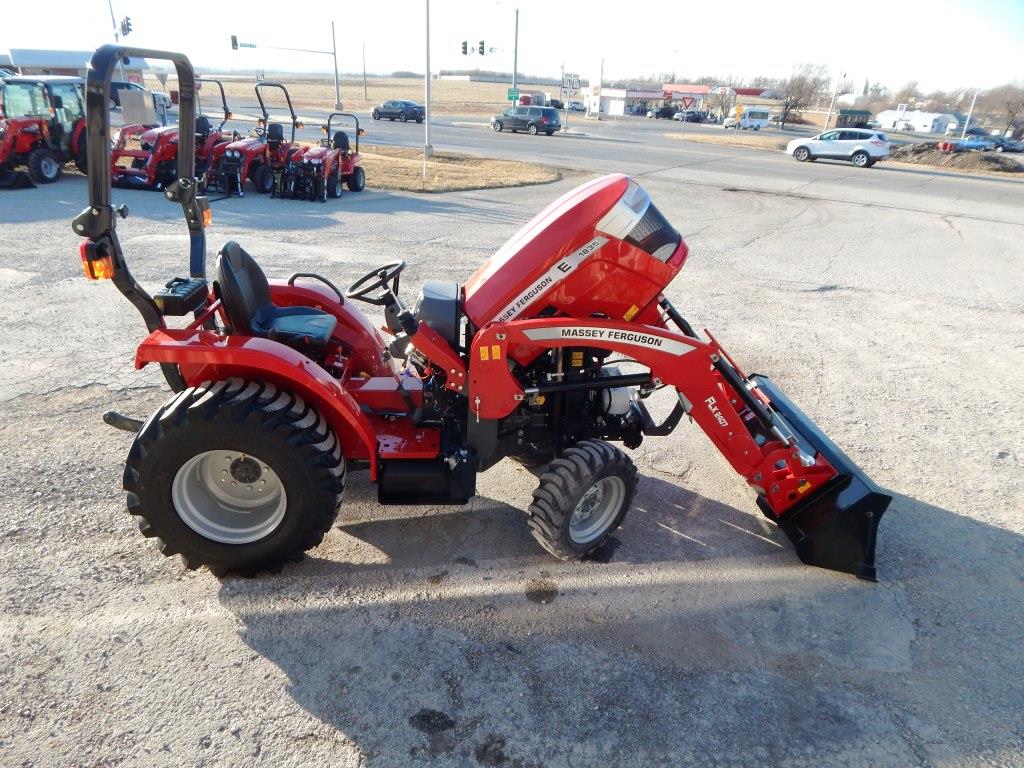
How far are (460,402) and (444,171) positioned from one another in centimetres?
1546

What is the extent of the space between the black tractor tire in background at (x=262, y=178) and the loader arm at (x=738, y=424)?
1196cm

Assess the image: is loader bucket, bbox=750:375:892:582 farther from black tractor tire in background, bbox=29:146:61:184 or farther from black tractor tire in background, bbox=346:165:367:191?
black tractor tire in background, bbox=29:146:61:184

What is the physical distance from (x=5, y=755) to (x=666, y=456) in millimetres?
3647

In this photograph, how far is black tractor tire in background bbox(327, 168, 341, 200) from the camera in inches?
516

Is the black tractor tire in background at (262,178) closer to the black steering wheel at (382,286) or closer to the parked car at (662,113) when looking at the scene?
the black steering wheel at (382,286)

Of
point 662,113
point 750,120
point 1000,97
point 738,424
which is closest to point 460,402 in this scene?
point 738,424

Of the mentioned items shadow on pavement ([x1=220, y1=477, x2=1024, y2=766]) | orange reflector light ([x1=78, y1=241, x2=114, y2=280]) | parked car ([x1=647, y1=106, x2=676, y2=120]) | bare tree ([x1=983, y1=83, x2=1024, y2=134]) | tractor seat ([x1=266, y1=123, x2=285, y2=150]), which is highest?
bare tree ([x1=983, y1=83, x2=1024, y2=134])

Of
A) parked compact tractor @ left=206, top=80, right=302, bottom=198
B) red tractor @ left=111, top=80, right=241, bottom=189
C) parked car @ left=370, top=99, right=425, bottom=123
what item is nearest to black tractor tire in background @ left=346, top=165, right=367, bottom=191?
parked compact tractor @ left=206, top=80, right=302, bottom=198

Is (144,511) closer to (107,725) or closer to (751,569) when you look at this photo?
(107,725)

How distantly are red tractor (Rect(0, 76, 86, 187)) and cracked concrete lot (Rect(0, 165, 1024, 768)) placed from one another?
9982mm

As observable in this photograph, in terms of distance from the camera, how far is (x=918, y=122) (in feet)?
224

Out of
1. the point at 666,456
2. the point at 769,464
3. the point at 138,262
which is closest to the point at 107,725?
Answer: the point at 769,464

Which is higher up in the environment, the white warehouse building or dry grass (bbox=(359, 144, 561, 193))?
the white warehouse building

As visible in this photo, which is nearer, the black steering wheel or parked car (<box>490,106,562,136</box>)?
the black steering wheel
